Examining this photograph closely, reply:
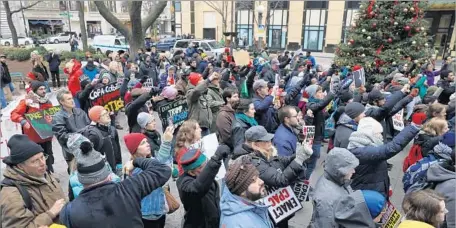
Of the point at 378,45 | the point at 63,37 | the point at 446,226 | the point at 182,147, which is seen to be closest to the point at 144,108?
the point at 182,147

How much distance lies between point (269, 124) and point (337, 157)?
2.79m

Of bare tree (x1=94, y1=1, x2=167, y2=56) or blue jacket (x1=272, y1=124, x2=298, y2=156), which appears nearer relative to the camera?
blue jacket (x1=272, y1=124, x2=298, y2=156)

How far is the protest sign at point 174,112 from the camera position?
542cm

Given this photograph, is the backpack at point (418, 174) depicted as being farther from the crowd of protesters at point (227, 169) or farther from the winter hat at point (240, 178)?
the winter hat at point (240, 178)

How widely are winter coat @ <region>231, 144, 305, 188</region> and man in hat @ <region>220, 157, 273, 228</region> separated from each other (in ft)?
1.34

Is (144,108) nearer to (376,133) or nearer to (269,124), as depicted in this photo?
(269,124)

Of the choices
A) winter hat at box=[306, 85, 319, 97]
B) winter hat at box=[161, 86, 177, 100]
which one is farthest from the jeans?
winter hat at box=[161, 86, 177, 100]

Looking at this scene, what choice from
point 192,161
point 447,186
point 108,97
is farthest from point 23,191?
point 447,186

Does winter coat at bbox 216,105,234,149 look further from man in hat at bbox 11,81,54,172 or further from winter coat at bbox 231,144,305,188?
man in hat at bbox 11,81,54,172

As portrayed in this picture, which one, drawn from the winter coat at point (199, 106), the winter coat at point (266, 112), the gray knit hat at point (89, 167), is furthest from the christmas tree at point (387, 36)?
the gray knit hat at point (89, 167)

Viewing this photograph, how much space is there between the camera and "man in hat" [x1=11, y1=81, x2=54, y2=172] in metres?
5.33

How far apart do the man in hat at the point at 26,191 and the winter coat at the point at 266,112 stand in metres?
3.38

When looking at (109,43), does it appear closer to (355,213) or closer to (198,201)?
(198,201)

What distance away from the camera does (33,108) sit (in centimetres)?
547
